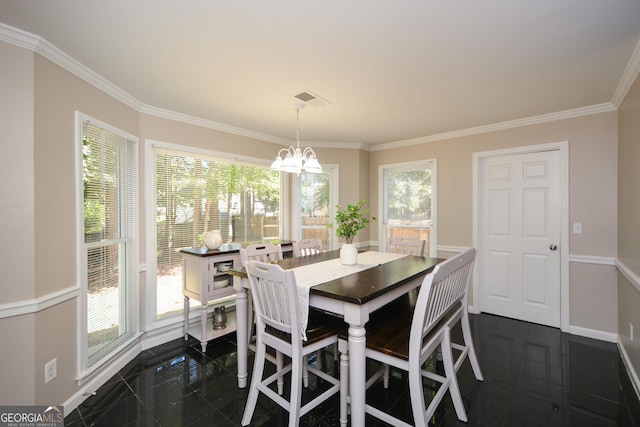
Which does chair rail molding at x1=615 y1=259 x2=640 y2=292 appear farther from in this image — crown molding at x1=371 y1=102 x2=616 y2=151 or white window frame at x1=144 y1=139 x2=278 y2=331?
white window frame at x1=144 y1=139 x2=278 y2=331

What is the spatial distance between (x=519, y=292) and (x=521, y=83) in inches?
94.9

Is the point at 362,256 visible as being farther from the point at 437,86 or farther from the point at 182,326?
the point at 182,326

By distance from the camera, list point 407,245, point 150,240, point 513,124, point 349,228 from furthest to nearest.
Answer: point 513,124 < point 407,245 < point 150,240 < point 349,228

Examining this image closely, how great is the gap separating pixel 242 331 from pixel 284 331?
0.63 m

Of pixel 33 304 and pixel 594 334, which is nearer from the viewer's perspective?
pixel 33 304

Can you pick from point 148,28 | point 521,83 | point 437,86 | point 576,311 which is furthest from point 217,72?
point 576,311

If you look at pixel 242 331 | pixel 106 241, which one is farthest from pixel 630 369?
pixel 106 241

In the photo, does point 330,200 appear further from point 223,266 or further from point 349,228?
point 349,228

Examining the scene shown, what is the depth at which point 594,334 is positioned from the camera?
294 centimetres

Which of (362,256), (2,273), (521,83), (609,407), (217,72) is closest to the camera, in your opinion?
(2,273)

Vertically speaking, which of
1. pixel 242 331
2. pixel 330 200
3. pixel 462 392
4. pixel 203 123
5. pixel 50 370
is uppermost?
pixel 203 123

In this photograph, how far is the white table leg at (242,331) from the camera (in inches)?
84.4

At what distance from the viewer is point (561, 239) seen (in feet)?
10.3

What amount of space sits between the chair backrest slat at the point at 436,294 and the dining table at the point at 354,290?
0.26 meters
